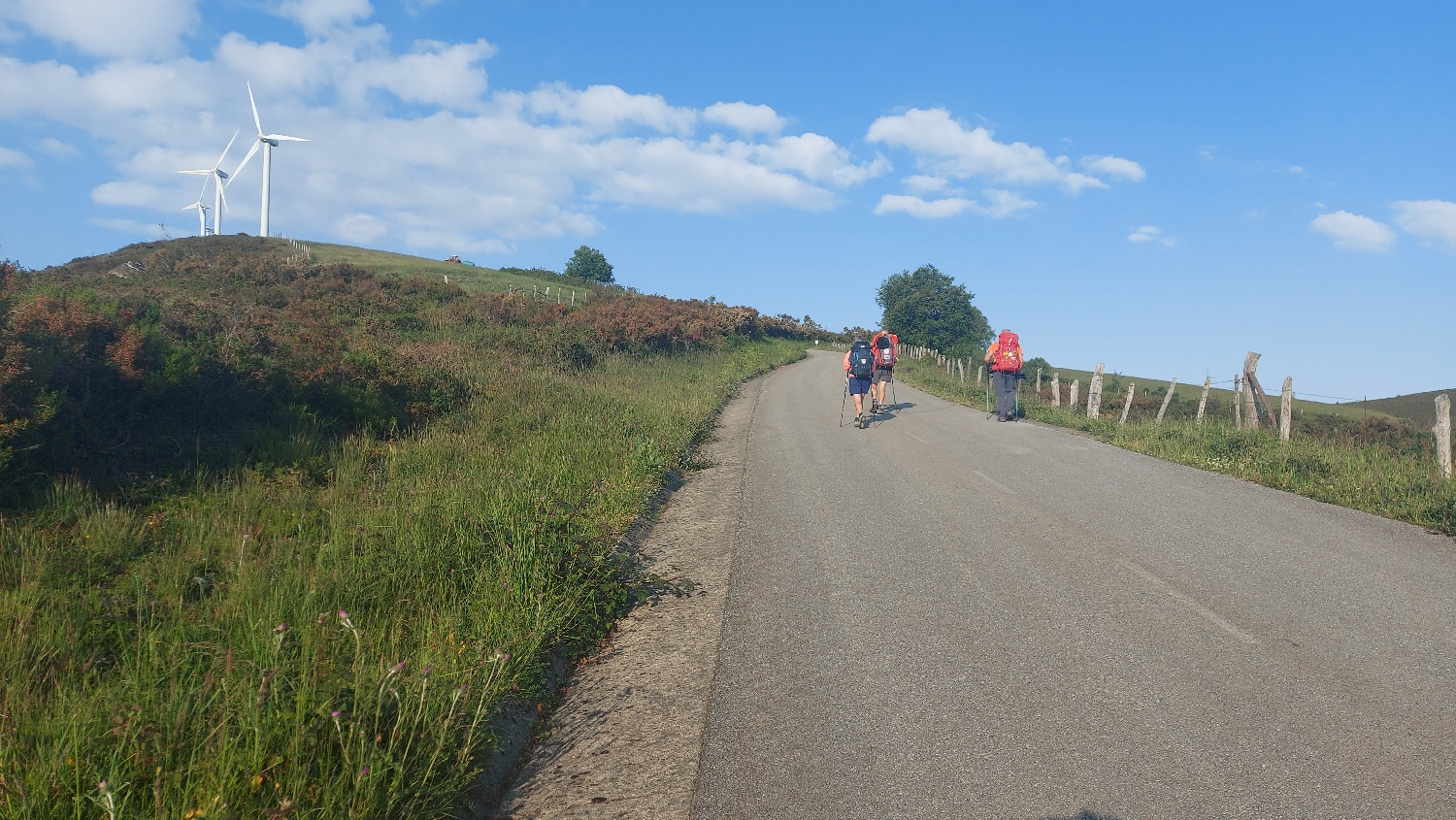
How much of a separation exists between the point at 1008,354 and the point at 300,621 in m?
17.0

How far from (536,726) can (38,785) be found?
201 cm

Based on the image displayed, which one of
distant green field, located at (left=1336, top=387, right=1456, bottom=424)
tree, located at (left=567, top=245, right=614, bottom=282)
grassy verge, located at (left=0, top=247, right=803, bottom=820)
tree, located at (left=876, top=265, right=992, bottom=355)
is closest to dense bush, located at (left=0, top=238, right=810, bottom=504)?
grassy verge, located at (left=0, top=247, right=803, bottom=820)

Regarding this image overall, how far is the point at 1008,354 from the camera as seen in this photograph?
749 inches

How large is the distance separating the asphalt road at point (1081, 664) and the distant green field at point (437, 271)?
4000 cm

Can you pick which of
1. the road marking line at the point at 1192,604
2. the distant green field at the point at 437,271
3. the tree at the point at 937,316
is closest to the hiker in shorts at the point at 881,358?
the road marking line at the point at 1192,604

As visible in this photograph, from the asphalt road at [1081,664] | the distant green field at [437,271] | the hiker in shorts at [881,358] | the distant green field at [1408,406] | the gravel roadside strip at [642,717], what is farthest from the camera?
the distant green field at [437,271]

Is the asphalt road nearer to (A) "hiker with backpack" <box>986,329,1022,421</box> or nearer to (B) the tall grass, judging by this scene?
(B) the tall grass

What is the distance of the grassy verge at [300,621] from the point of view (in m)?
3.15

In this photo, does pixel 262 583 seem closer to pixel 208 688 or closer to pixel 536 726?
pixel 208 688

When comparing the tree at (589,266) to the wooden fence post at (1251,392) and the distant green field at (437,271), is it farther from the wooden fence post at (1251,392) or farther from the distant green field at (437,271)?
the wooden fence post at (1251,392)

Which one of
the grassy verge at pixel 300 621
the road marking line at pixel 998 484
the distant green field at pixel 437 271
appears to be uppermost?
the distant green field at pixel 437 271

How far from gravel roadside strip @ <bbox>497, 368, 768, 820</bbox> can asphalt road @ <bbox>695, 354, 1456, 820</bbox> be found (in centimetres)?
15

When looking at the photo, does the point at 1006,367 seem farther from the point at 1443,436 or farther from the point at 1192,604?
the point at 1192,604

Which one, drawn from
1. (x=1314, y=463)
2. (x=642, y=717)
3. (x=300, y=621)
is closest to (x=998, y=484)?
(x=1314, y=463)
